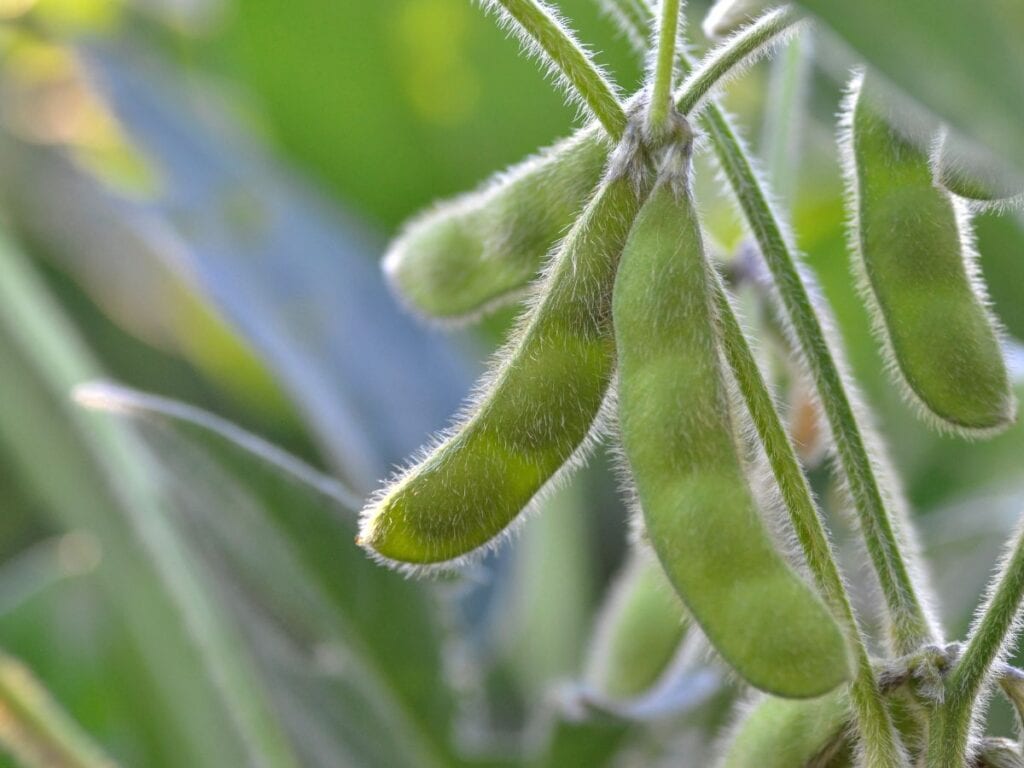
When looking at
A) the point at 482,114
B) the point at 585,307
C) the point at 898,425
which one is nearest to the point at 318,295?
the point at 482,114

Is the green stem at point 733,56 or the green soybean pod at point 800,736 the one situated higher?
the green stem at point 733,56

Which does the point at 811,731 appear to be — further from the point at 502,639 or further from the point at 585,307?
the point at 502,639

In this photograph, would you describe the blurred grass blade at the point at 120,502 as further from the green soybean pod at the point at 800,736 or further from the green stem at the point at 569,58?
the green stem at the point at 569,58

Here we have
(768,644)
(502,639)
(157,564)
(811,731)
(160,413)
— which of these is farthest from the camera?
(502,639)

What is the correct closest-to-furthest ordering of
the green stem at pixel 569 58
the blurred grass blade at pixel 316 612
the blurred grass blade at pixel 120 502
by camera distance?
the green stem at pixel 569 58 → the blurred grass blade at pixel 316 612 → the blurred grass blade at pixel 120 502

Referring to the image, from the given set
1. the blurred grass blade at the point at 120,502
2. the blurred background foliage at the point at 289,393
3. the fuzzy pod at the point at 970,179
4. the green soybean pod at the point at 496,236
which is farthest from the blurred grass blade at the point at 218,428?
the fuzzy pod at the point at 970,179

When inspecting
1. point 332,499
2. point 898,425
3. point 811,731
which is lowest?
point 898,425
